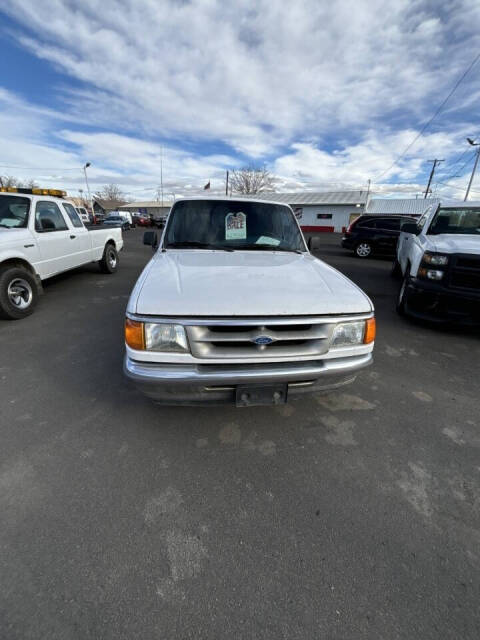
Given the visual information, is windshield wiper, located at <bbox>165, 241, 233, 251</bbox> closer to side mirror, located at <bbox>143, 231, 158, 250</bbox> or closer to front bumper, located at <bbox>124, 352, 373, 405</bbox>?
side mirror, located at <bbox>143, 231, 158, 250</bbox>

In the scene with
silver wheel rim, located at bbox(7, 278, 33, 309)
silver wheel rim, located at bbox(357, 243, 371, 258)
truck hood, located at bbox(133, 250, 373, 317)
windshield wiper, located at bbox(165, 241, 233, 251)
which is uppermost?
windshield wiper, located at bbox(165, 241, 233, 251)

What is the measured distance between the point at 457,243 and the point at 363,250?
8697 millimetres

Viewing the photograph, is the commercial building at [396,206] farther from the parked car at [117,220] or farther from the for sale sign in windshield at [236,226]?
the for sale sign in windshield at [236,226]

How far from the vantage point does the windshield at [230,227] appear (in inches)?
122

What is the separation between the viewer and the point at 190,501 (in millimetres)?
1771

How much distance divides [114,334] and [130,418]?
2.01m

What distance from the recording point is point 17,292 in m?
4.70

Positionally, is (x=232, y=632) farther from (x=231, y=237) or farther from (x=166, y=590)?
(x=231, y=237)

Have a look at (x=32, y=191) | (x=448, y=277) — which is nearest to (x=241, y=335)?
(x=448, y=277)

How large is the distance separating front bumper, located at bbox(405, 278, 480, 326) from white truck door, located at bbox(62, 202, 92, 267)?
6.45 meters

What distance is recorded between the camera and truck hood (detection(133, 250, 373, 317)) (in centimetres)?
181

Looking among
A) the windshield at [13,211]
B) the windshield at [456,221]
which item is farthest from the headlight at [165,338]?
the windshield at [456,221]

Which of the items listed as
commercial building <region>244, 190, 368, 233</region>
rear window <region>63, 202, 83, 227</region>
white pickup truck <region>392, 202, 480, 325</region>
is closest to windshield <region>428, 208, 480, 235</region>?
white pickup truck <region>392, 202, 480, 325</region>

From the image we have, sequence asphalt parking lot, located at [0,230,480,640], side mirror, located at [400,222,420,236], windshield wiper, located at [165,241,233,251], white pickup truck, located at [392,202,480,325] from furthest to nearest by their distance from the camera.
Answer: side mirror, located at [400,222,420,236] → white pickup truck, located at [392,202,480,325] → windshield wiper, located at [165,241,233,251] → asphalt parking lot, located at [0,230,480,640]
